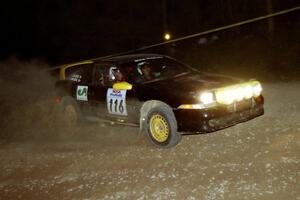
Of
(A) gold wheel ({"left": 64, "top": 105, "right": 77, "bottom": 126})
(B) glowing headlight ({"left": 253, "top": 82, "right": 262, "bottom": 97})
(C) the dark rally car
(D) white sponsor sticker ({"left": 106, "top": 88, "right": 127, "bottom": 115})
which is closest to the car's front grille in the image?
(C) the dark rally car

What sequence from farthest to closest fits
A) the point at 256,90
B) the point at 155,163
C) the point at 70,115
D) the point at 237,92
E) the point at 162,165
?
the point at 70,115 → the point at 256,90 → the point at 237,92 → the point at 155,163 → the point at 162,165

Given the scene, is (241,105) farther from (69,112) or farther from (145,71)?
(69,112)

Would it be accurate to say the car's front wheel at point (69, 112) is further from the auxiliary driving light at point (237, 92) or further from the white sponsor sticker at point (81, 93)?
the auxiliary driving light at point (237, 92)

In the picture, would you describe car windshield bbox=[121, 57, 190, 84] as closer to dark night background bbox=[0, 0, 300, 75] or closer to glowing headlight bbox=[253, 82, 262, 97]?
glowing headlight bbox=[253, 82, 262, 97]

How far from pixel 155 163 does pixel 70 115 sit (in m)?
3.37

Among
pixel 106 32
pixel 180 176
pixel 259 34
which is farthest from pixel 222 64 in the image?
pixel 106 32

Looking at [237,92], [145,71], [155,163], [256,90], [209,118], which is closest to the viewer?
[155,163]

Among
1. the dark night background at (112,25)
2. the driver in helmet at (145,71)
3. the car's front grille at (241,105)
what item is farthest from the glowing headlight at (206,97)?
the dark night background at (112,25)

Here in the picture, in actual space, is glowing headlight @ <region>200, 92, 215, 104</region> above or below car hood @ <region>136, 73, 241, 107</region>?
below

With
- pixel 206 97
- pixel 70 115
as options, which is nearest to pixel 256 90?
pixel 206 97

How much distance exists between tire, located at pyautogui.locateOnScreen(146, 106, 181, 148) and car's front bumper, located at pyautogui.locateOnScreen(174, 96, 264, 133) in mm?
120

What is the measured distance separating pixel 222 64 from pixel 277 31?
302cm

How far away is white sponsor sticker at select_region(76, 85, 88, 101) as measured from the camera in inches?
320

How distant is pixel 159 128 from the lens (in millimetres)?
6617
